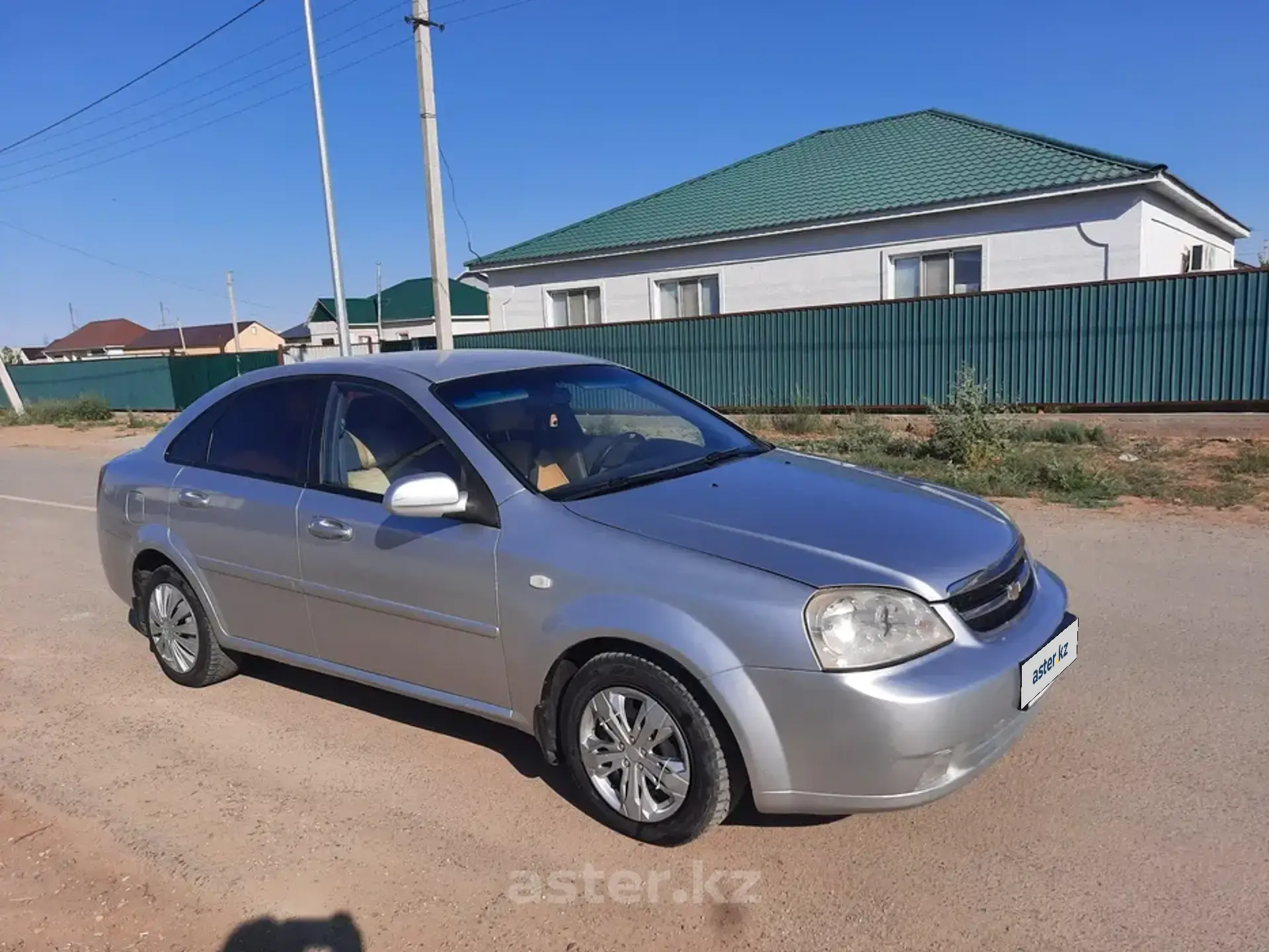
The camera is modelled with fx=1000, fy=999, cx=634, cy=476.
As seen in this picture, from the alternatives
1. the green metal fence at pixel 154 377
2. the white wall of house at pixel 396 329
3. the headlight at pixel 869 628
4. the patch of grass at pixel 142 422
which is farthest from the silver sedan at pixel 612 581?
the white wall of house at pixel 396 329

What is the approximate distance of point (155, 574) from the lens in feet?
17.0

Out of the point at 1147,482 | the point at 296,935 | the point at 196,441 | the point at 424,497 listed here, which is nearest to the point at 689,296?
the point at 1147,482

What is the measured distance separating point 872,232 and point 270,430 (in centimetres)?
1422

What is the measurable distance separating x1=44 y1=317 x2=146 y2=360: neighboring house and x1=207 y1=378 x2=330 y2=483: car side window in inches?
3516

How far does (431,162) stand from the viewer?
1414 cm

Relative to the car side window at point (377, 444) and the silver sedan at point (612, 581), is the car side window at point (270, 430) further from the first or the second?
the car side window at point (377, 444)

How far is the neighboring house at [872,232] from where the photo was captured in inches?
597

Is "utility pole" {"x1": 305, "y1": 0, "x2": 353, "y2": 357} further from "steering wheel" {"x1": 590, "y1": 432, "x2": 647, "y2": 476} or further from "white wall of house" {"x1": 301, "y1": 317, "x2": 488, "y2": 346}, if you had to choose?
"white wall of house" {"x1": 301, "y1": 317, "x2": 488, "y2": 346}

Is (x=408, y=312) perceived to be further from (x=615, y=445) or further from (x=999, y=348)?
(x=615, y=445)

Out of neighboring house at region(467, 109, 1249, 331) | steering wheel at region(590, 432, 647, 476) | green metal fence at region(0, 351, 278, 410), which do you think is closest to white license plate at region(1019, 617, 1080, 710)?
steering wheel at region(590, 432, 647, 476)

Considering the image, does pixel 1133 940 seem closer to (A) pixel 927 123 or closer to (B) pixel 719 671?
(B) pixel 719 671

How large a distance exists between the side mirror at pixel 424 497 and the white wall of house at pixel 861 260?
14.0m

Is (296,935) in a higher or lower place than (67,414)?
lower

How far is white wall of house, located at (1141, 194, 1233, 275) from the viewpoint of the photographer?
14898mm
